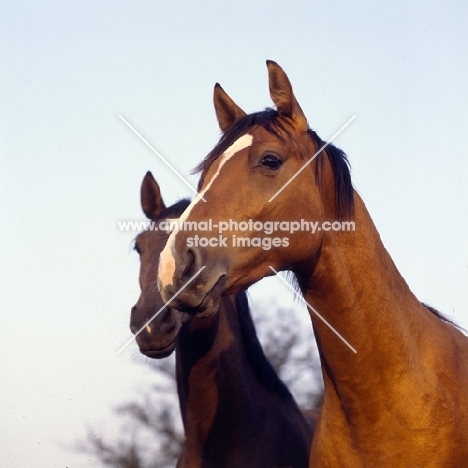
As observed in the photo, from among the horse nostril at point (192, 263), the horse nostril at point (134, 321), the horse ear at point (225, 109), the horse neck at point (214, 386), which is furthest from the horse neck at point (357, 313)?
the horse neck at point (214, 386)

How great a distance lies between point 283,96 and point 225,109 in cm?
57

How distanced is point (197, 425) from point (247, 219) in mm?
2524

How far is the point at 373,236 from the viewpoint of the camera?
4387mm

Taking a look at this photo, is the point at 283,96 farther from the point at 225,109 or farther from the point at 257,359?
the point at 257,359

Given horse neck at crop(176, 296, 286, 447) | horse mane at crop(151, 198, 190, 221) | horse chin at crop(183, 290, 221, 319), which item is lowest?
horse neck at crop(176, 296, 286, 447)

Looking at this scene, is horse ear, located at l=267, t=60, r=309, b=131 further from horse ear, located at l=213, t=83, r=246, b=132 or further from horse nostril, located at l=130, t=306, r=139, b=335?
horse nostril, located at l=130, t=306, r=139, b=335

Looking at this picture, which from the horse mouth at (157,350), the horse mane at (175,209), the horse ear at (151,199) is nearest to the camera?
the horse mouth at (157,350)

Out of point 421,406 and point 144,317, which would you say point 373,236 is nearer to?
point 421,406

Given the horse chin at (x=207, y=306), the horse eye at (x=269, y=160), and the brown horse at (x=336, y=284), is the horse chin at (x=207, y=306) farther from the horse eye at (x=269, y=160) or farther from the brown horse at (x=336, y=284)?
the horse eye at (x=269, y=160)

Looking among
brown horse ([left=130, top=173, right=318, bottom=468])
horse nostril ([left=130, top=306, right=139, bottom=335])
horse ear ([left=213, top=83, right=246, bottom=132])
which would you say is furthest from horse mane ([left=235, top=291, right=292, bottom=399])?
horse ear ([left=213, top=83, right=246, bottom=132])

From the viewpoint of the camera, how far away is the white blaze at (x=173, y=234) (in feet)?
11.9

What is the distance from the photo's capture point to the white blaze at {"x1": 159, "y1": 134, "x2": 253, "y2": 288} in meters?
3.62

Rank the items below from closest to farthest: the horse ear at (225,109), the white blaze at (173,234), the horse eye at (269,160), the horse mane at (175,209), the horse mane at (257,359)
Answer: the white blaze at (173,234) → the horse eye at (269,160) → the horse ear at (225,109) → the horse mane at (257,359) → the horse mane at (175,209)

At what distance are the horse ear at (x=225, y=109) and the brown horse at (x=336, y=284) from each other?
0.34 m
